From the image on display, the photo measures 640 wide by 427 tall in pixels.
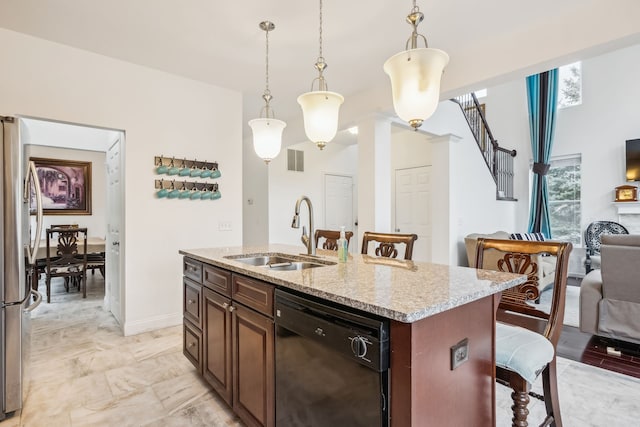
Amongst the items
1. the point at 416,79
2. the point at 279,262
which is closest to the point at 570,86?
the point at 416,79

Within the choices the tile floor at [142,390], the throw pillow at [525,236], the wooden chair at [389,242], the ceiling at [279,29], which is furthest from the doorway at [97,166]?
the throw pillow at [525,236]

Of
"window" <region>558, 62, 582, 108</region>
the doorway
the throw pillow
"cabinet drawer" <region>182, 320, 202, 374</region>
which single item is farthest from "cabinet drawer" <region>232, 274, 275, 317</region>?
"window" <region>558, 62, 582, 108</region>

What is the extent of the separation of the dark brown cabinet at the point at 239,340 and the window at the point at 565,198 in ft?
22.7

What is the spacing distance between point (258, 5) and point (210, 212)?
2237 millimetres

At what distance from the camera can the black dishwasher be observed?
3.33 feet

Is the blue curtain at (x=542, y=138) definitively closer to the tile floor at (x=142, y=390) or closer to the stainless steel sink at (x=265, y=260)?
the tile floor at (x=142, y=390)

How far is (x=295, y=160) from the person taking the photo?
6504 mm

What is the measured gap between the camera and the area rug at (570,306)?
3.54 m

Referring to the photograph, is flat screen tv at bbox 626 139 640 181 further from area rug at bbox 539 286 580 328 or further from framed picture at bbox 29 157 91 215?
framed picture at bbox 29 157 91 215

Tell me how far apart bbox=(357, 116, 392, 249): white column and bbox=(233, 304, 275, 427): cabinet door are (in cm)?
248

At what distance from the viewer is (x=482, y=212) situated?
219 inches

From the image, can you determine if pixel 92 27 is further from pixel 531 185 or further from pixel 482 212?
pixel 531 185

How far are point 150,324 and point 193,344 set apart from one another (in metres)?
1.36

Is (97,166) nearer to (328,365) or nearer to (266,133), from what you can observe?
(266,133)
